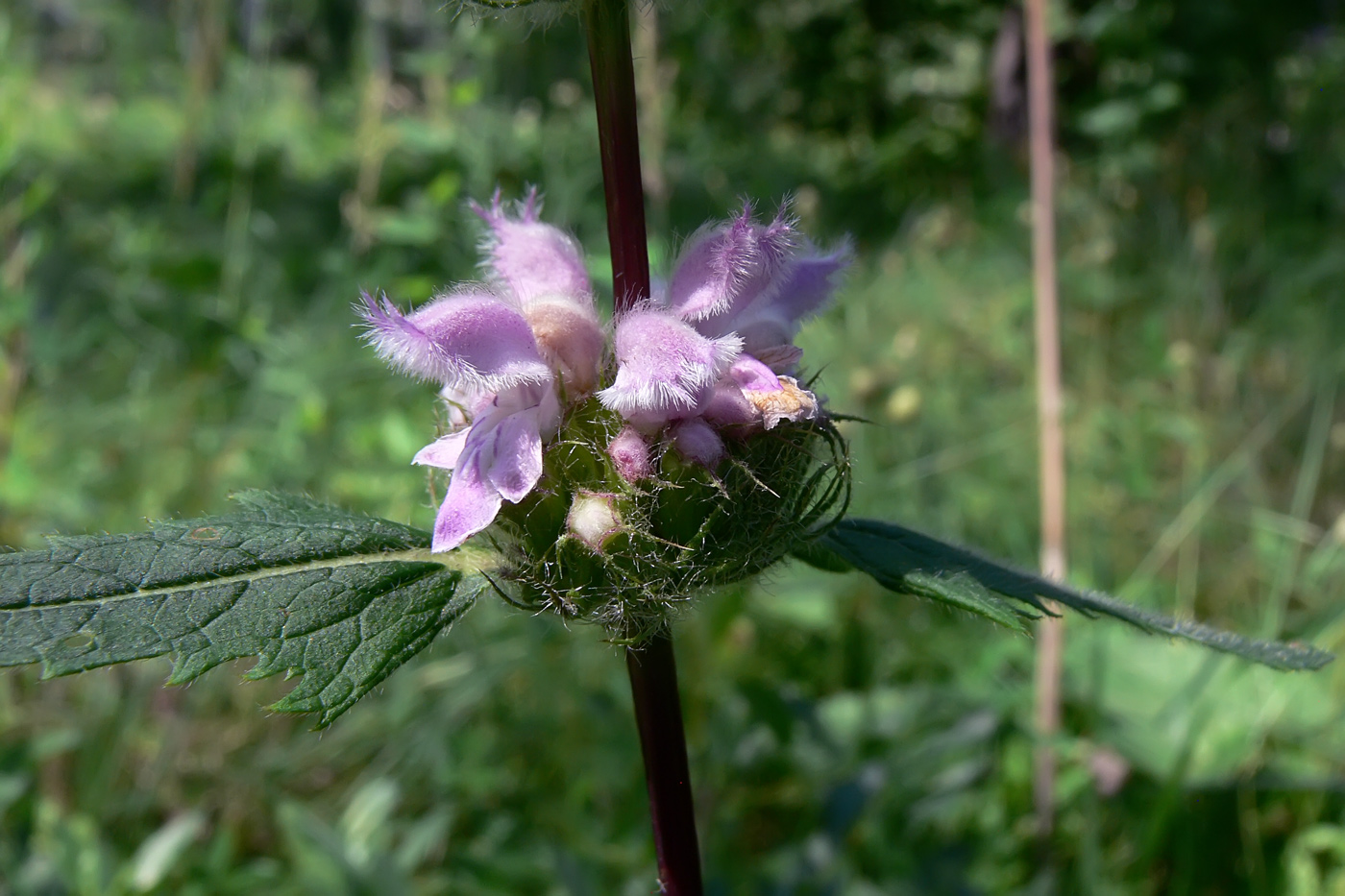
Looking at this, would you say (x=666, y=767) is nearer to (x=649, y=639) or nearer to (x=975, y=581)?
(x=649, y=639)

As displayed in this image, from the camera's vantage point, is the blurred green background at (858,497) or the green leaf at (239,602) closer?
the green leaf at (239,602)

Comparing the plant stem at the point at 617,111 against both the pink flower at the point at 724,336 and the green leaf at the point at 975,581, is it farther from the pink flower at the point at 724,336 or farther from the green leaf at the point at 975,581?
the green leaf at the point at 975,581

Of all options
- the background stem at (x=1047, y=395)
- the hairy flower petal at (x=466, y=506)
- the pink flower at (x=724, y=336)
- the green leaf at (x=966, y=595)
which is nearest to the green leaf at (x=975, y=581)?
the green leaf at (x=966, y=595)

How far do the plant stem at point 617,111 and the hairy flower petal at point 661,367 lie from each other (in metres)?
0.07

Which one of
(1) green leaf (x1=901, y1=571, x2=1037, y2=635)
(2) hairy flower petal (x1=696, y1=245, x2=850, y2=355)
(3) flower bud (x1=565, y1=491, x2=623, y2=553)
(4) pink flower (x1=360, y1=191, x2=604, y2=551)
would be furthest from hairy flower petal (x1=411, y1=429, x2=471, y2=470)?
(1) green leaf (x1=901, y1=571, x2=1037, y2=635)

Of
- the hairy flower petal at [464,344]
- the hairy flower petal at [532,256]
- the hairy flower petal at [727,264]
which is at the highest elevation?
the hairy flower petal at [532,256]

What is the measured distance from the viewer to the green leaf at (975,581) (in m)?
0.67

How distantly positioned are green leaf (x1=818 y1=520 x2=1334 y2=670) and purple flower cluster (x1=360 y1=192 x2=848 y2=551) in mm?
146

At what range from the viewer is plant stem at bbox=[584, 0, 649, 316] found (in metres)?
0.62

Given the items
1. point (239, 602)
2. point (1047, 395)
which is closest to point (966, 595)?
point (239, 602)

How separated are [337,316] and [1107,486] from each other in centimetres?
248

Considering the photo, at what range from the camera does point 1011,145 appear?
5.42 meters

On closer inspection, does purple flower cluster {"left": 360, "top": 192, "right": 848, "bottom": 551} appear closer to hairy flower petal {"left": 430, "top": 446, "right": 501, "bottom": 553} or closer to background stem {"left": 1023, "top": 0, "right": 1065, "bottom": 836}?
hairy flower petal {"left": 430, "top": 446, "right": 501, "bottom": 553}

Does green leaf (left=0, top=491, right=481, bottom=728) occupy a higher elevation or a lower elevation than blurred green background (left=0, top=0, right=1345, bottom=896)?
lower
